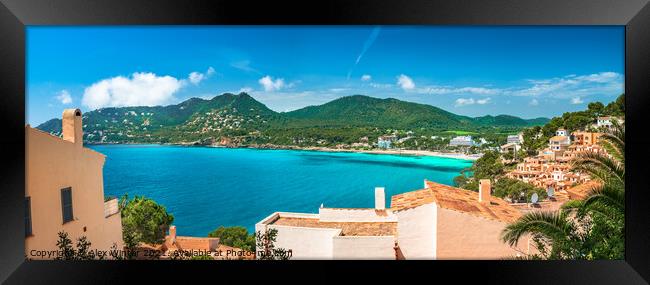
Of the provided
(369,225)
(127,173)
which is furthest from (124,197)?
(369,225)

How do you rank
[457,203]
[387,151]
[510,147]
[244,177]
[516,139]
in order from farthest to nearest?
[244,177] < [387,151] < [510,147] < [516,139] < [457,203]

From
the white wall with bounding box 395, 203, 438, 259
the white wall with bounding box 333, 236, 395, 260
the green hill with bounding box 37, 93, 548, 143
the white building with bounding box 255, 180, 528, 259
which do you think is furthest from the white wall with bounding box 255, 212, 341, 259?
the green hill with bounding box 37, 93, 548, 143

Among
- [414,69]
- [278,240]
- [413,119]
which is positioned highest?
[414,69]

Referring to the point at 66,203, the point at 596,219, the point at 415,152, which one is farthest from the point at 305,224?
the point at 415,152

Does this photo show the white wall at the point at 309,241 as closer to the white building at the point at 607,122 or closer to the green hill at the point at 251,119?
the white building at the point at 607,122

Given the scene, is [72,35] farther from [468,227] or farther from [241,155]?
[468,227]

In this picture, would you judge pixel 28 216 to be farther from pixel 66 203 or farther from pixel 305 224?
pixel 305 224
